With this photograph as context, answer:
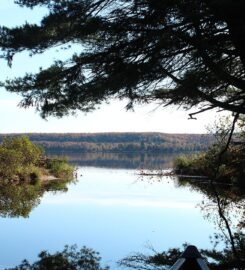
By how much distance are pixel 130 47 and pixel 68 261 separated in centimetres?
353

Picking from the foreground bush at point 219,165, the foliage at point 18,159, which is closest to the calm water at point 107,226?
the foreground bush at point 219,165

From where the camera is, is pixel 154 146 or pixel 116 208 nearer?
pixel 116 208

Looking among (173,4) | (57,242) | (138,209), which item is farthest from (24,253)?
(138,209)

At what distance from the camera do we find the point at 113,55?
8422 millimetres

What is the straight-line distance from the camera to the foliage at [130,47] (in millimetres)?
7727

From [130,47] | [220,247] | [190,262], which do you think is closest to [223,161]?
[220,247]

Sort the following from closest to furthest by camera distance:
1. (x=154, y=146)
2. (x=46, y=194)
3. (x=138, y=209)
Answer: (x=138, y=209) → (x=46, y=194) → (x=154, y=146)

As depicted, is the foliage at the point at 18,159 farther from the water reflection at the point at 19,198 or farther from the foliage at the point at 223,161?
the foliage at the point at 223,161

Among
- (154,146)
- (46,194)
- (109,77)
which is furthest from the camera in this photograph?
(154,146)

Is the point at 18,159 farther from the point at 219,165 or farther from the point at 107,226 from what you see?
the point at 219,165

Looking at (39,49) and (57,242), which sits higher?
(39,49)

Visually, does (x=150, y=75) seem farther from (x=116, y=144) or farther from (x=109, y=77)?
A: (x=116, y=144)

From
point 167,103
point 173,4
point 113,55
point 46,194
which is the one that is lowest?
point 46,194

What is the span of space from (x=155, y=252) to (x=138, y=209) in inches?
265
